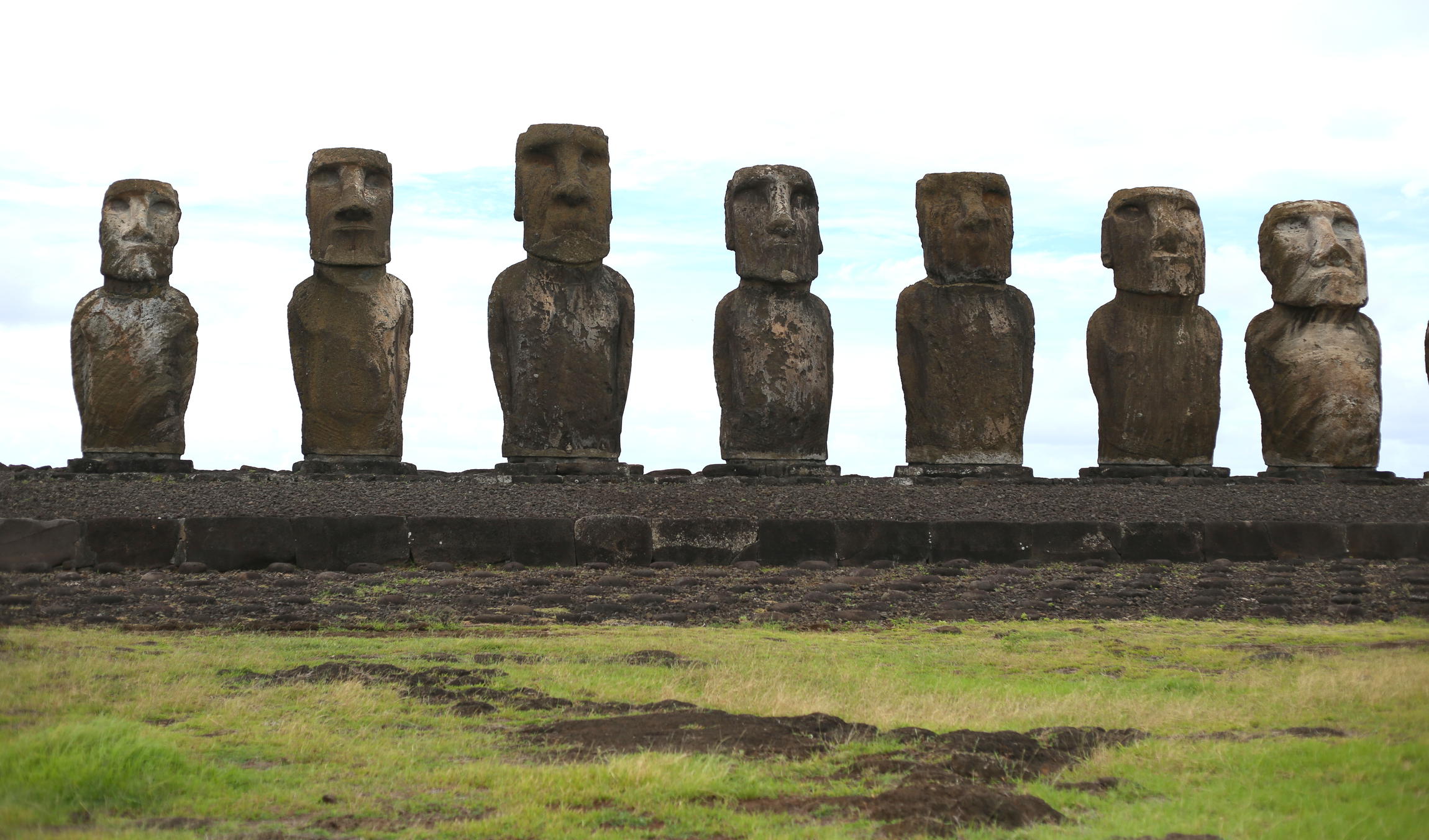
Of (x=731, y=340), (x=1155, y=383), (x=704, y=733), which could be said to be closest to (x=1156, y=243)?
(x=1155, y=383)

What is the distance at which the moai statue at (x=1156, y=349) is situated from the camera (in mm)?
15109

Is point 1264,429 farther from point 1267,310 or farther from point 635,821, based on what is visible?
point 635,821

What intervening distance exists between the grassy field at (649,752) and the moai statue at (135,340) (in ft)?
22.3

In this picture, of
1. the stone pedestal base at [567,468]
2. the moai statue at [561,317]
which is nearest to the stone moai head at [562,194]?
the moai statue at [561,317]

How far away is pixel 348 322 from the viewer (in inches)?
551

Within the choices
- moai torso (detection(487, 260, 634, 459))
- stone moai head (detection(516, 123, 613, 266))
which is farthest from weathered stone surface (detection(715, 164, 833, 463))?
stone moai head (detection(516, 123, 613, 266))

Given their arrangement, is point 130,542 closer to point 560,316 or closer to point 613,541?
point 613,541

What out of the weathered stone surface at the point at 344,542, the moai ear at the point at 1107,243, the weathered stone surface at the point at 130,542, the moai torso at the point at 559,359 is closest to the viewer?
the weathered stone surface at the point at 130,542

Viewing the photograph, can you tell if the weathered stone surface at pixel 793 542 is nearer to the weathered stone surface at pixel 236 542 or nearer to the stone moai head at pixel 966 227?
the weathered stone surface at pixel 236 542

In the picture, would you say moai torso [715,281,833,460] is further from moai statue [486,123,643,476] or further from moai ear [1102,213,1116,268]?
moai ear [1102,213,1116,268]

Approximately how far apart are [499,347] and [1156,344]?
20.9 ft

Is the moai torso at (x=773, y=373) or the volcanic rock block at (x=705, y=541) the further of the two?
the moai torso at (x=773, y=373)

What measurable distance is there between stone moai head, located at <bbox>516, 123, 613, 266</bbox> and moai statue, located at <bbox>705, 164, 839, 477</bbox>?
4.55 ft

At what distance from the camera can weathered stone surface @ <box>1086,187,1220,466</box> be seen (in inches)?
595
